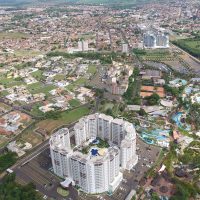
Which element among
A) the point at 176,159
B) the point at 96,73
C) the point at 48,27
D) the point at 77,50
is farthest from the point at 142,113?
the point at 48,27

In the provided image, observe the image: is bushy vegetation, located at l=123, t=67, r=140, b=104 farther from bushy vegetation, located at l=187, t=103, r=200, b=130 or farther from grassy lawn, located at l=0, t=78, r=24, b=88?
grassy lawn, located at l=0, t=78, r=24, b=88

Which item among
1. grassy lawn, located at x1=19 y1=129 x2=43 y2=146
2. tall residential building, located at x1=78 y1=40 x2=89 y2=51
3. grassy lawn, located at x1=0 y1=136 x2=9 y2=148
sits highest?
tall residential building, located at x1=78 y1=40 x2=89 y2=51

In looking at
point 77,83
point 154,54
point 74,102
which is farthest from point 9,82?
point 154,54

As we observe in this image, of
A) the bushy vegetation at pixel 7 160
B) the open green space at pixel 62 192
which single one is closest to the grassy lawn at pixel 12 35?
the bushy vegetation at pixel 7 160

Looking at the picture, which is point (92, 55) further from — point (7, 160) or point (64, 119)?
point (7, 160)

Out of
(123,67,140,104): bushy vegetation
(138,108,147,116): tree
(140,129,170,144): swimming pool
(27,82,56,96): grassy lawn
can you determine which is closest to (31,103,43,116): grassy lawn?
(27,82,56,96): grassy lawn

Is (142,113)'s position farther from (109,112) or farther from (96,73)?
(96,73)
